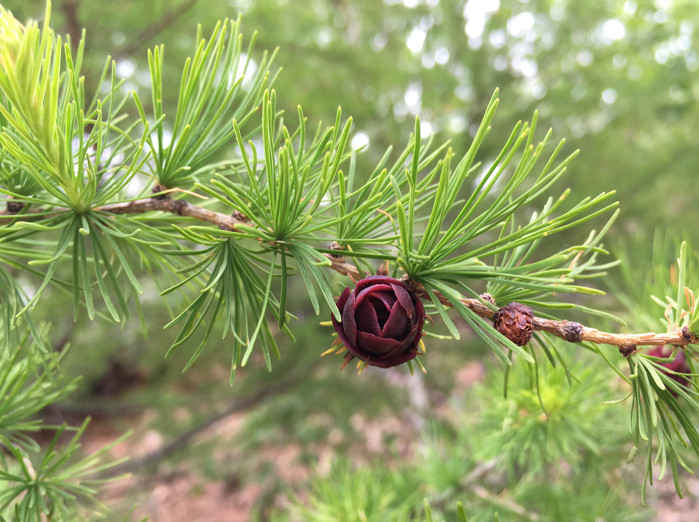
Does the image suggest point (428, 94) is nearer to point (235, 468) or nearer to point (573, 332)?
point (573, 332)

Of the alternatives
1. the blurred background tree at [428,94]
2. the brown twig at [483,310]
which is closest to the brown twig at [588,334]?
the brown twig at [483,310]

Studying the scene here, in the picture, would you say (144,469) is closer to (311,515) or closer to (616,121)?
(311,515)

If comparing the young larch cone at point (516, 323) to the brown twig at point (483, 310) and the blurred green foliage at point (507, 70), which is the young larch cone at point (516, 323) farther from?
the blurred green foliage at point (507, 70)

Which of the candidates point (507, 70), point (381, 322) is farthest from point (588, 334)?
point (507, 70)

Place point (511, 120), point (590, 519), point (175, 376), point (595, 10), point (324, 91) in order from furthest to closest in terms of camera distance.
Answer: point (175, 376) < point (595, 10) < point (511, 120) < point (324, 91) < point (590, 519)

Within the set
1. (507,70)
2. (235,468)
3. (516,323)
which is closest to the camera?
(516,323)

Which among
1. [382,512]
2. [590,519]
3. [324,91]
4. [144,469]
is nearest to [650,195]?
[324,91]
